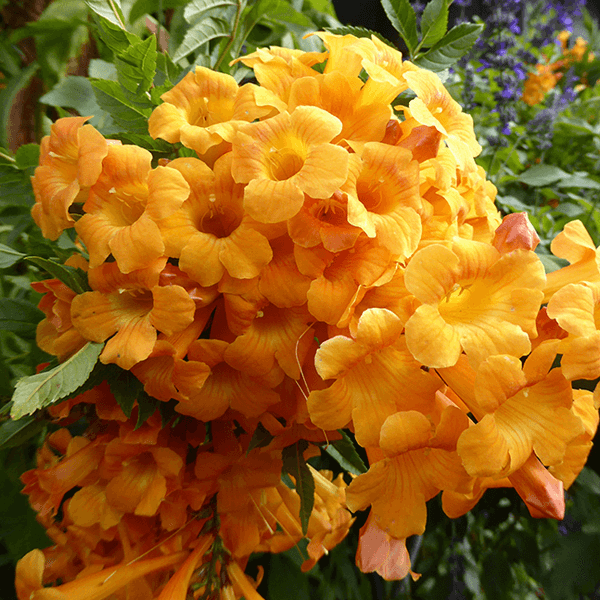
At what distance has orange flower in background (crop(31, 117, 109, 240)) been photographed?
11.7 inches

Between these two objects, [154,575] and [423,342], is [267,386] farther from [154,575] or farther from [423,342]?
[154,575]

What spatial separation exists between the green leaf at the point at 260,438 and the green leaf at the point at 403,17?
38 centimetres

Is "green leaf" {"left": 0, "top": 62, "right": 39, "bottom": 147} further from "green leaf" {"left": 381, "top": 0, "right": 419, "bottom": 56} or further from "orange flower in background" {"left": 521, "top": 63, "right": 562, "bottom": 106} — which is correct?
"orange flower in background" {"left": 521, "top": 63, "right": 562, "bottom": 106}

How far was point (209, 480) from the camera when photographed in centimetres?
36

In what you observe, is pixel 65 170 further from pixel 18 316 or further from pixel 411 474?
pixel 411 474

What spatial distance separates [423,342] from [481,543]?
793mm

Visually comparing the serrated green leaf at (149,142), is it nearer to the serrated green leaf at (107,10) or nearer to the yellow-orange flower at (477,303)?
the serrated green leaf at (107,10)

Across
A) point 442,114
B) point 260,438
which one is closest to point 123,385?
point 260,438

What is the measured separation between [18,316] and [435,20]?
20.0 inches

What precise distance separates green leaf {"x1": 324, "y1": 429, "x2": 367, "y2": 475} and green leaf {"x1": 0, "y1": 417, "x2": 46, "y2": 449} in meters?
0.25

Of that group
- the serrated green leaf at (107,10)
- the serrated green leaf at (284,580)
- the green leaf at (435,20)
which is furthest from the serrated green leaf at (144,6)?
the serrated green leaf at (284,580)

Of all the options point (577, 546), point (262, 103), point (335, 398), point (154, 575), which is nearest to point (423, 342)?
point (335, 398)

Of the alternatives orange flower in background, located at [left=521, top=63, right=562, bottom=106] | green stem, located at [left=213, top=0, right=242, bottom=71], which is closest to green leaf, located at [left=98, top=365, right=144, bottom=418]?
green stem, located at [left=213, top=0, right=242, bottom=71]

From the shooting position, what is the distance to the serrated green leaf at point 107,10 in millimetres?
364
